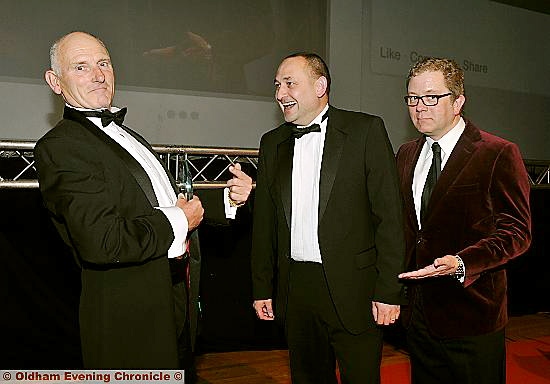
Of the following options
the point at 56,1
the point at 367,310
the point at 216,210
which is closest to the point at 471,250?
the point at 367,310

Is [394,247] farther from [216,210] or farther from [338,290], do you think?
[216,210]

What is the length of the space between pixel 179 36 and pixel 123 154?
250 centimetres

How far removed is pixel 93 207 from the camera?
1.60m

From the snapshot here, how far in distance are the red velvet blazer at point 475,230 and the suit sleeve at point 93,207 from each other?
0.98 m

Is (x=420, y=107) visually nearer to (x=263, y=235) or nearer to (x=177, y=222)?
(x=263, y=235)

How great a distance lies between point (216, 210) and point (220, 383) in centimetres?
166

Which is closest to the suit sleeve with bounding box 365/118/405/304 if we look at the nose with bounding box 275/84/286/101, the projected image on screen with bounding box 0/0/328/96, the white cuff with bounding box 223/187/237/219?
the nose with bounding box 275/84/286/101

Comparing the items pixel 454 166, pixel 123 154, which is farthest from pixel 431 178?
pixel 123 154

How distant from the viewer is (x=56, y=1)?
143 inches

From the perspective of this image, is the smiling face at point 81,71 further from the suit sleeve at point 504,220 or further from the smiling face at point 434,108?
the suit sleeve at point 504,220

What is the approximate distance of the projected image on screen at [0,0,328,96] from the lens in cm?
357

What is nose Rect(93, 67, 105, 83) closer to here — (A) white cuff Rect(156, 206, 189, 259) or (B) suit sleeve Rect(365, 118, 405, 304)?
(A) white cuff Rect(156, 206, 189, 259)

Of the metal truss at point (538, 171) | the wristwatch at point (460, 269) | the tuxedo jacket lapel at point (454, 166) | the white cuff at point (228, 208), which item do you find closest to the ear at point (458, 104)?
the tuxedo jacket lapel at point (454, 166)

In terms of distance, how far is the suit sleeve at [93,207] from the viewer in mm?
1599
